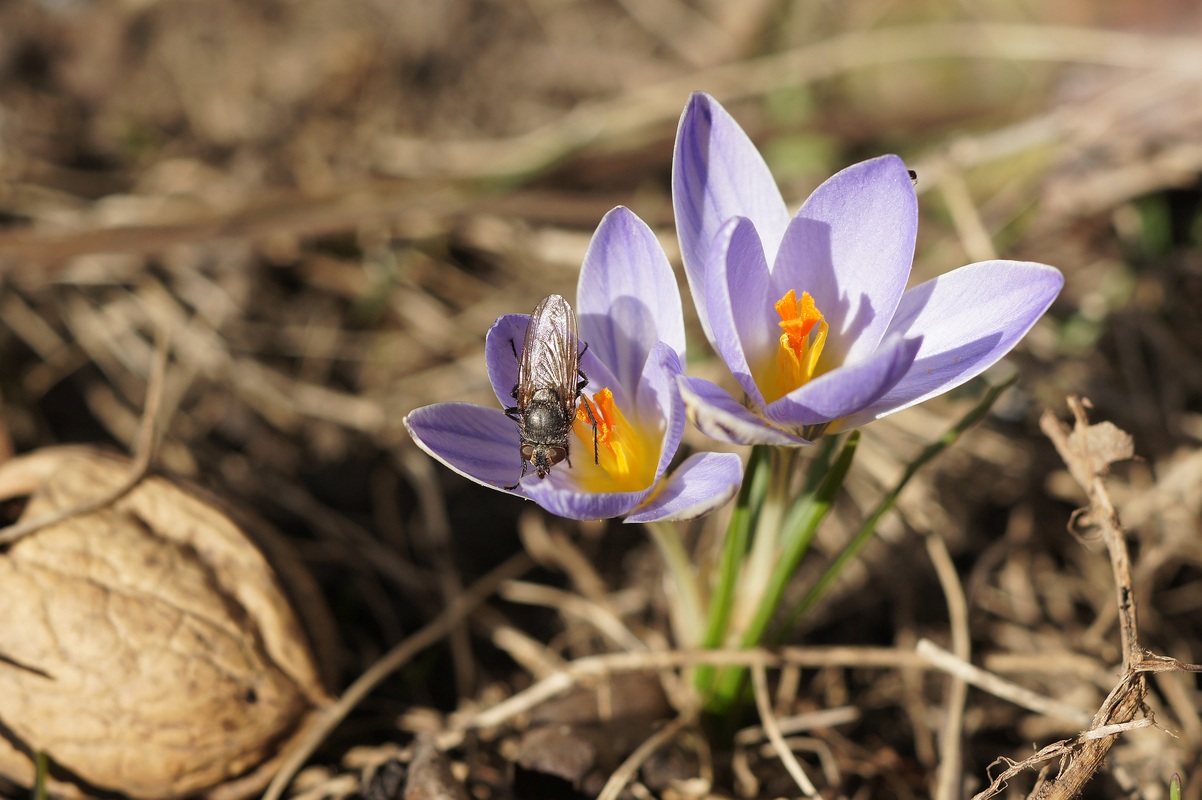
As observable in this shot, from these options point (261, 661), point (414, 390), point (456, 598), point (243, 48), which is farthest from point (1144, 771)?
point (243, 48)

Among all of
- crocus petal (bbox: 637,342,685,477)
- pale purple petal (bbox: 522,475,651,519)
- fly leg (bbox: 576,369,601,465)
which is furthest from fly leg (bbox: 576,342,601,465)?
pale purple petal (bbox: 522,475,651,519)

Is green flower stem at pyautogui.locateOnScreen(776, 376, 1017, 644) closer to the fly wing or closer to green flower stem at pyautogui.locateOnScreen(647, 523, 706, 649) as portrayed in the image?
green flower stem at pyautogui.locateOnScreen(647, 523, 706, 649)

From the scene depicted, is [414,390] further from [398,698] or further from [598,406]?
[598,406]

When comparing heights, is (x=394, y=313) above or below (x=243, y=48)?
below

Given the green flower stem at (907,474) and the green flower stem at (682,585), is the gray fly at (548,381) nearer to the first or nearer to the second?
the green flower stem at (682,585)

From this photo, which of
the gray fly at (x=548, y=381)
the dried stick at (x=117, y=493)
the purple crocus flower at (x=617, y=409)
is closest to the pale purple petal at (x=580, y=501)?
the purple crocus flower at (x=617, y=409)

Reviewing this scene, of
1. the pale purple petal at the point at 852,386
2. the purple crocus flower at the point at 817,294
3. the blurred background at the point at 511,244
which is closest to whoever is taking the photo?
the pale purple petal at the point at 852,386

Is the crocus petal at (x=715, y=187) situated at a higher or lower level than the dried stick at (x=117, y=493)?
higher

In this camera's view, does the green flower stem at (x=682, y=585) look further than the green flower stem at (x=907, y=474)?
Yes
